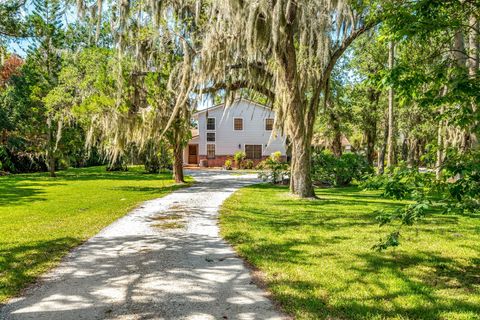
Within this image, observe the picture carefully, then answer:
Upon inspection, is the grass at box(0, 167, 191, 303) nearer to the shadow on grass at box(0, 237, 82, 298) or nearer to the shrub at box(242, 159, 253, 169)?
the shadow on grass at box(0, 237, 82, 298)

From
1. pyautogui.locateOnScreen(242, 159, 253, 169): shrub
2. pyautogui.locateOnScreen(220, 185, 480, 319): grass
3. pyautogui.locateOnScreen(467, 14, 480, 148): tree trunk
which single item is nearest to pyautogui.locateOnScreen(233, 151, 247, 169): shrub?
pyautogui.locateOnScreen(242, 159, 253, 169): shrub

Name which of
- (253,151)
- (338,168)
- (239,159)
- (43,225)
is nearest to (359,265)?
(43,225)

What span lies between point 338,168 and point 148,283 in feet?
50.1

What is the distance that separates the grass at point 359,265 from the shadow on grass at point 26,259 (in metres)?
2.92

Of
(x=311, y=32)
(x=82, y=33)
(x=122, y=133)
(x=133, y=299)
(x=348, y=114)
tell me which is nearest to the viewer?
(x=133, y=299)

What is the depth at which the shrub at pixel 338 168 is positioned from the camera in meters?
18.3

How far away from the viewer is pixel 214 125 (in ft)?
124

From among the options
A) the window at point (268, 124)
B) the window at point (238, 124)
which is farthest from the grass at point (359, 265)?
the window at point (238, 124)

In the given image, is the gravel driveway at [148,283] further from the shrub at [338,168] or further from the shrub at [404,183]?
the shrub at [338,168]

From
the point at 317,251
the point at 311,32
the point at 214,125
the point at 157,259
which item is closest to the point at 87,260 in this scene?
the point at 157,259

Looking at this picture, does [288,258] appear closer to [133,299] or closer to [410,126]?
[133,299]

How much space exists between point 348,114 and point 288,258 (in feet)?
71.9

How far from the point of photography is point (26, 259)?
546cm

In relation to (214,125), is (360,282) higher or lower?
lower
